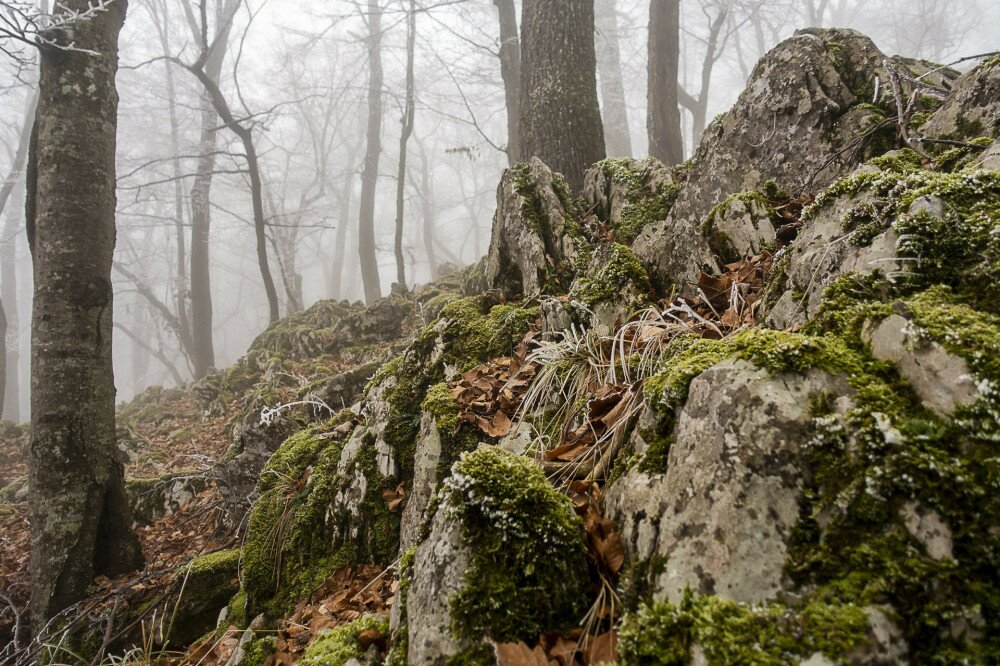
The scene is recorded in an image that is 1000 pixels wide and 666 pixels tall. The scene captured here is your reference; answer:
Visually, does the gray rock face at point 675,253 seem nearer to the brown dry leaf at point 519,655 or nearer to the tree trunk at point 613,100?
the brown dry leaf at point 519,655

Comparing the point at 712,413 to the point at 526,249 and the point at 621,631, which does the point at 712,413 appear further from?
the point at 526,249

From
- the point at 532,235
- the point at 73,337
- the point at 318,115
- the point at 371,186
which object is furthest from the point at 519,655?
the point at 318,115

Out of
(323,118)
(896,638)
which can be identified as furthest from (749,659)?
(323,118)

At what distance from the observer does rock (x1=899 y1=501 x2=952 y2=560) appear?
96 centimetres

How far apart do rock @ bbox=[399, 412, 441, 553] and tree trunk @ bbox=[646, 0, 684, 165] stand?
6.97 metres

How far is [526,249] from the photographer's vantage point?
4.09 m

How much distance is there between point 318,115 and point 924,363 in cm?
3011

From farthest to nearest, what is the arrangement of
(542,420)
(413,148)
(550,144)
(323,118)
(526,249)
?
(413,148) → (323,118) → (550,144) → (526,249) → (542,420)

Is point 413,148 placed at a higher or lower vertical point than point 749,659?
higher

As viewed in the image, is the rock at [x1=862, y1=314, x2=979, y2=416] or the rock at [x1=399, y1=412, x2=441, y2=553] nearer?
the rock at [x1=862, y1=314, x2=979, y2=416]

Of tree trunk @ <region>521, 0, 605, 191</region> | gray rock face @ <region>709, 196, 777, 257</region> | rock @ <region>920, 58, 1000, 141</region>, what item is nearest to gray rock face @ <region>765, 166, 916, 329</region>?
gray rock face @ <region>709, 196, 777, 257</region>

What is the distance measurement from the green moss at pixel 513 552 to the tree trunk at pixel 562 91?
4.25 m

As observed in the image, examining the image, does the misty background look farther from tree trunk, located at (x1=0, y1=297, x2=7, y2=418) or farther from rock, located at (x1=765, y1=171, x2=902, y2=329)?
rock, located at (x1=765, y1=171, x2=902, y2=329)

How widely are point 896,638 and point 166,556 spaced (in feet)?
18.7
